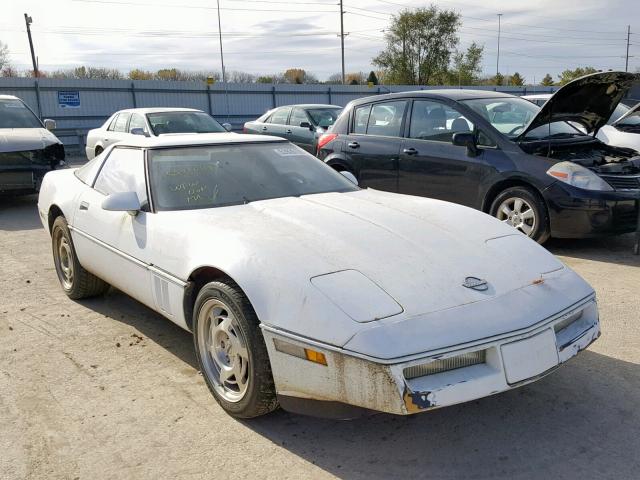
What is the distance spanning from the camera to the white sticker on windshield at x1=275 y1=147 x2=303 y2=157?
421 cm

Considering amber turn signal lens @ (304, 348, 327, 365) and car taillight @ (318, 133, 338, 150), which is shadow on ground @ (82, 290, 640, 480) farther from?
car taillight @ (318, 133, 338, 150)

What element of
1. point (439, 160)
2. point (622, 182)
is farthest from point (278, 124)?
point (622, 182)

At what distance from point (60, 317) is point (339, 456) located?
A: 275 centimetres

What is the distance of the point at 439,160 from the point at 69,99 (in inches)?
699

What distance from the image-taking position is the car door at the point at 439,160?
6355 mm

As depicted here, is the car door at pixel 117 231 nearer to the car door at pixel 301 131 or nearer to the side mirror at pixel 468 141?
the side mirror at pixel 468 141

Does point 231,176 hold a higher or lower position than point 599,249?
higher

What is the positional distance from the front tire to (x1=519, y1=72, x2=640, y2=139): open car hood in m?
4.33

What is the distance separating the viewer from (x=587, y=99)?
6090 mm

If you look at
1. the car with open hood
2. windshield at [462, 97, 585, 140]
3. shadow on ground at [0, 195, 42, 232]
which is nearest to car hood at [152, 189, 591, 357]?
windshield at [462, 97, 585, 140]

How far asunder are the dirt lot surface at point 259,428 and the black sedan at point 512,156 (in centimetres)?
206

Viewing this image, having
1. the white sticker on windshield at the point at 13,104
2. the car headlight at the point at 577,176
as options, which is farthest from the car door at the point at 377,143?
the white sticker on windshield at the point at 13,104

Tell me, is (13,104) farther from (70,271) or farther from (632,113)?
(632,113)

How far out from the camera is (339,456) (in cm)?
259
